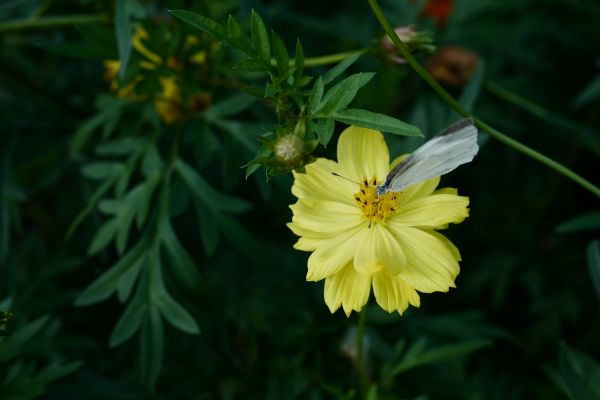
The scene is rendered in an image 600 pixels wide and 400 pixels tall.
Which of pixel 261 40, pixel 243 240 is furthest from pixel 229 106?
pixel 261 40

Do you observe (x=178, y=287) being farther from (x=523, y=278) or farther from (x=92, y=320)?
(x=523, y=278)

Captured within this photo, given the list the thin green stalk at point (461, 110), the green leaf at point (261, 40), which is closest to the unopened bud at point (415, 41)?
the thin green stalk at point (461, 110)

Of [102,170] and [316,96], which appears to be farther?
[102,170]

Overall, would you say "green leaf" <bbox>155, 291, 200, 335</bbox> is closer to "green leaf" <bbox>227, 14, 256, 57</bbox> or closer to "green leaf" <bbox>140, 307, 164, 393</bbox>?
"green leaf" <bbox>140, 307, 164, 393</bbox>

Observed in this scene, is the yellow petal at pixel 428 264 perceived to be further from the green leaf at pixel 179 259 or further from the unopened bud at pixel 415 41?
the green leaf at pixel 179 259

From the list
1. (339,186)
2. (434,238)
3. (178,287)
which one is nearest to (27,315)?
(178,287)

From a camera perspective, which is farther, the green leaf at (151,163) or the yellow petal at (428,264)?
the green leaf at (151,163)

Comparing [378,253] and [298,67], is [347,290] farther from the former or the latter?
[298,67]
